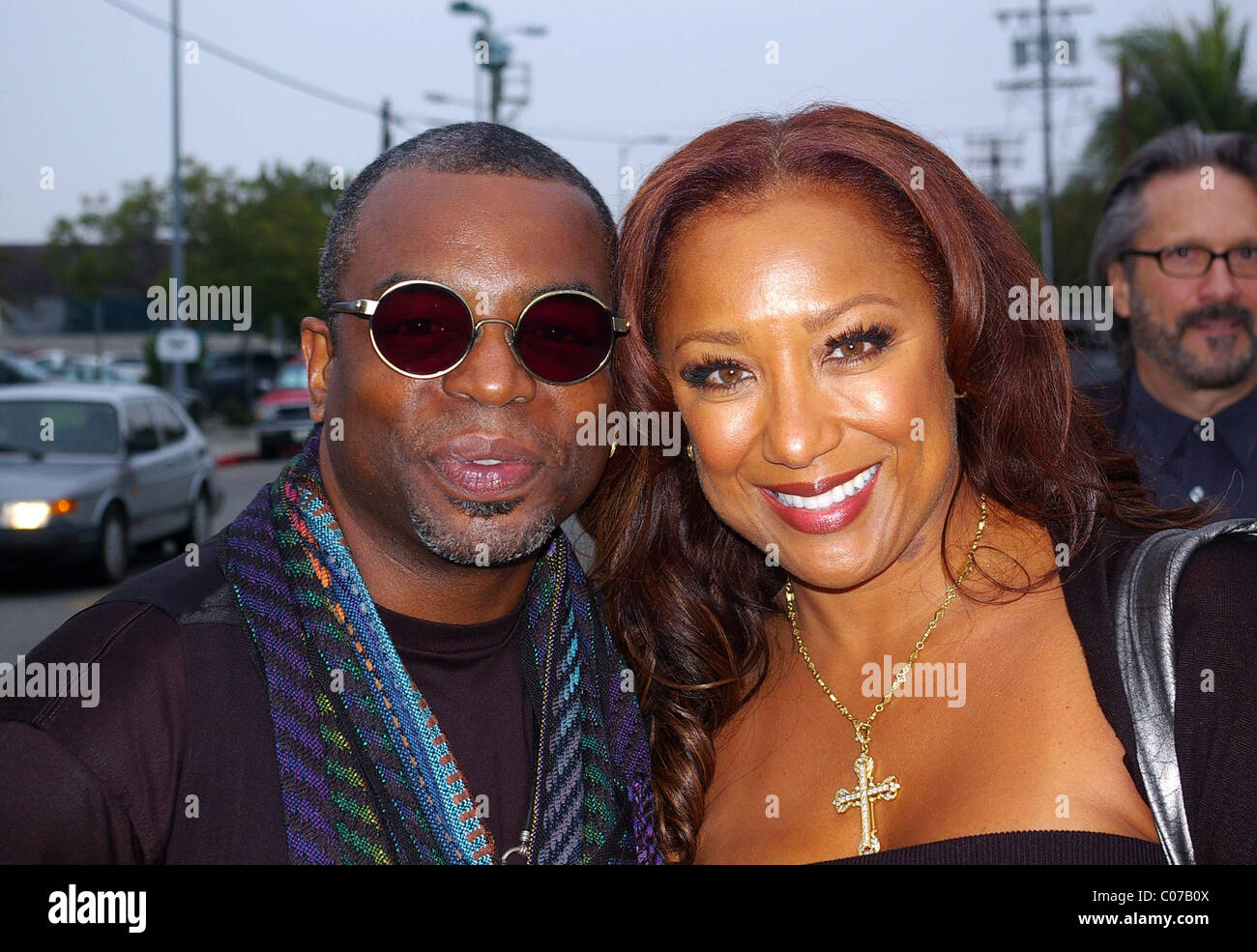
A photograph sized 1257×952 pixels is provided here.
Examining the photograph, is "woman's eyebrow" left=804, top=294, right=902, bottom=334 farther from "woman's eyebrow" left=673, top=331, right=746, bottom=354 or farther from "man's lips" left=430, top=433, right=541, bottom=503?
"man's lips" left=430, top=433, right=541, bottom=503

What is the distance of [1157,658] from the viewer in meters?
2.08

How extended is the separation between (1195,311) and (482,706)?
10.6ft

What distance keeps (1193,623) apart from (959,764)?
0.54 meters

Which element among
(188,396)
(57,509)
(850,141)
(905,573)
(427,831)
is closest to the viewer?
(427,831)

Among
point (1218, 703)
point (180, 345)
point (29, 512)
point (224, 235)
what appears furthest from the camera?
point (224, 235)

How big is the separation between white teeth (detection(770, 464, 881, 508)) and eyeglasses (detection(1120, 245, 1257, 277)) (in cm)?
260

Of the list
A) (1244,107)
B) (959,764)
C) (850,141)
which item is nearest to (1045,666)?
(959,764)

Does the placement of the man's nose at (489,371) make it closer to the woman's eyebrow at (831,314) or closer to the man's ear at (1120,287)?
the woman's eyebrow at (831,314)

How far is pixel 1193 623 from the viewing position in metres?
2.07

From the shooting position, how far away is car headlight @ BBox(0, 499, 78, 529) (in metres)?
9.26

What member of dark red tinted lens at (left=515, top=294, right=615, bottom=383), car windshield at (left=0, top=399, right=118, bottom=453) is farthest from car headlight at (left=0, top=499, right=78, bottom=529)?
dark red tinted lens at (left=515, top=294, right=615, bottom=383)

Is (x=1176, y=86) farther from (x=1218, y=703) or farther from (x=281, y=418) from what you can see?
(x=1218, y=703)

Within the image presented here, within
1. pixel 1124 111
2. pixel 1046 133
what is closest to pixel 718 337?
pixel 1124 111
